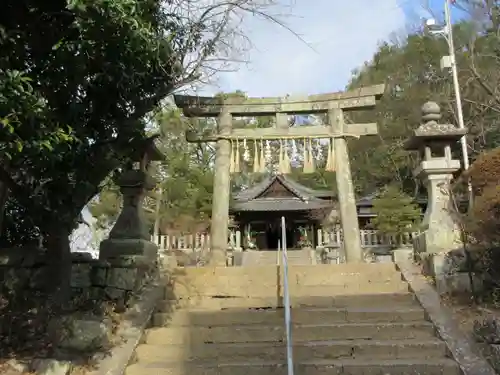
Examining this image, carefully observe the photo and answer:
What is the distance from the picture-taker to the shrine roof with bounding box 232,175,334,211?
997 inches

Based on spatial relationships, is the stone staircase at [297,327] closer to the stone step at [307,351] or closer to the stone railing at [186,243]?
the stone step at [307,351]

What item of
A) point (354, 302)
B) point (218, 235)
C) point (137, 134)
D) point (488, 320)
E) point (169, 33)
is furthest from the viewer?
point (218, 235)

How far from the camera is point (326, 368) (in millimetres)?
5043

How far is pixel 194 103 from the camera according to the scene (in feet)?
33.7

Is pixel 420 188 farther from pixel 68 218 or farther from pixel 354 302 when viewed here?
pixel 68 218

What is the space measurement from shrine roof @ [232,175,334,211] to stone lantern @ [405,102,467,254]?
16.9 m

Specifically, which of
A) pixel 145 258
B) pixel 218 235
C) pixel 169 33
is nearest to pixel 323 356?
pixel 145 258

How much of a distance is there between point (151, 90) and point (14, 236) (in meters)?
3.81

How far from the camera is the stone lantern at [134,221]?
293 inches

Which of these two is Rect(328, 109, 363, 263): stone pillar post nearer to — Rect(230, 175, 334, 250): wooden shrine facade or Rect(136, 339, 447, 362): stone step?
Rect(136, 339, 447, 362): stone step

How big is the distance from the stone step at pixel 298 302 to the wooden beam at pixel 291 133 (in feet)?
14.8

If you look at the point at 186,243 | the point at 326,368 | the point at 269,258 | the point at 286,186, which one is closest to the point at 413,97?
the point at 286,186

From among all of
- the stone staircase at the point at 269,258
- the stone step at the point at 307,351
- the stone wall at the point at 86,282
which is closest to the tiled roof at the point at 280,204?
the stone staircase at the point at 269,258

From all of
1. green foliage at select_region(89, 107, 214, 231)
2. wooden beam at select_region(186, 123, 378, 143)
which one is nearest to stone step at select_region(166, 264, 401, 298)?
wooden beam at select_region(186, 123, 378, 143)
